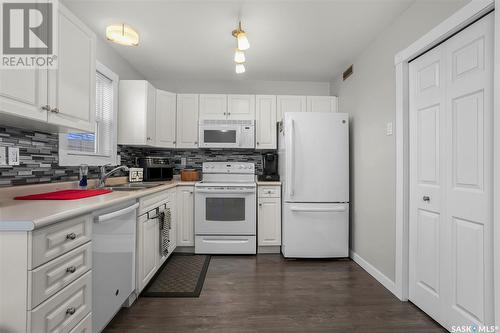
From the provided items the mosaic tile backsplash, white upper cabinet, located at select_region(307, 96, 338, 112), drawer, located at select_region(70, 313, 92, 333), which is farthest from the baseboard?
the mosaic tile backsplash

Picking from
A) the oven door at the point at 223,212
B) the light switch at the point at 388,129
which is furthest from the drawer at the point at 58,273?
the light switch at the point at 388,129

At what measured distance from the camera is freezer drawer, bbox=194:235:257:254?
3041 millimetres

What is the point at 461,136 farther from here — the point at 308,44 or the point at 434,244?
the point at 308,44

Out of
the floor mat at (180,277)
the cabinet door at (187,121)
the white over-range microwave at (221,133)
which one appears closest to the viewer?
the floor mat at (180,277)

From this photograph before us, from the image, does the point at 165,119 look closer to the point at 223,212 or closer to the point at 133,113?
the point at 133,113

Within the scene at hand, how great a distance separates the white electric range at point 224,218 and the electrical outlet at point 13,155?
1.76 m

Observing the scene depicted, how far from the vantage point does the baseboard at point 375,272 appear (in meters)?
2.16

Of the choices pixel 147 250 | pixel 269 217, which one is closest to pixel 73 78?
pixel 147 250

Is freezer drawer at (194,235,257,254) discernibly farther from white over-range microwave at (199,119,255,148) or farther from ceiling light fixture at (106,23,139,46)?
ceiling light fixture at (106,23,139,46)

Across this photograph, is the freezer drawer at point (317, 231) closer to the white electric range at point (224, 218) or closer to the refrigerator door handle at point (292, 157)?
the refrigerator door handle at point (292, 157)

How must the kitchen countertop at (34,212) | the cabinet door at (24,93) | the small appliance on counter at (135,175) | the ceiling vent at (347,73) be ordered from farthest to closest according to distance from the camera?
the ceiling vent at (347,73) < the small appliance on counter at (135,175) < the cabinet door at (24,93) < the kitchen countertop at (34,212)

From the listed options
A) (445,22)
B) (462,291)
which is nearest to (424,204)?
(462,291)

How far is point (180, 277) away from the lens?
2.41 metres

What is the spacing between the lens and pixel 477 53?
1434 mm
